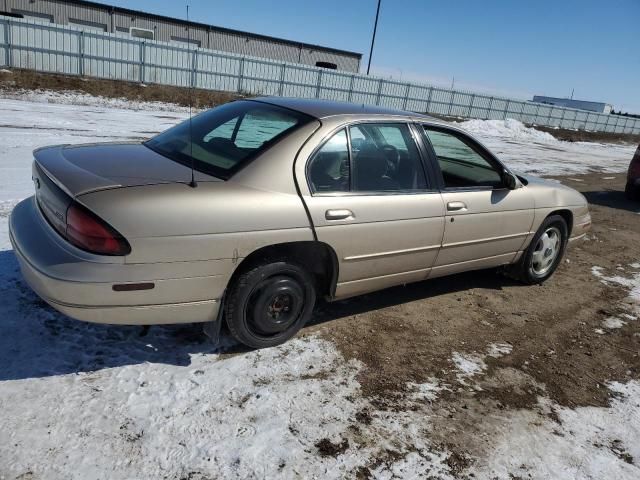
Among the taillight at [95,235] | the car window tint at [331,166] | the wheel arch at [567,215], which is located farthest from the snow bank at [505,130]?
the taillight at [95,235]

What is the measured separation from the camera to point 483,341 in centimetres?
403

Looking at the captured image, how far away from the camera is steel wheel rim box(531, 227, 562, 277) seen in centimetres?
515

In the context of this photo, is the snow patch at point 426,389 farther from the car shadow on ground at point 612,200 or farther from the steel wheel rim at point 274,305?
the car shadow on ground at point 612,200

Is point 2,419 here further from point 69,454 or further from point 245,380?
point 245,380

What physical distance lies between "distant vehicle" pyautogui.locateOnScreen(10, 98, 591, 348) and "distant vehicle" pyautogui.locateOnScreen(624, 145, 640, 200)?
304 inches

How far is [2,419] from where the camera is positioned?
2545mm

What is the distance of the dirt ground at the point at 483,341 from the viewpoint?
10.5 feet

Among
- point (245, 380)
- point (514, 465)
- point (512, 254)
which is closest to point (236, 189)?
point (245, 380)

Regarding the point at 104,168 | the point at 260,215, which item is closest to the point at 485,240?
the point at 260,215

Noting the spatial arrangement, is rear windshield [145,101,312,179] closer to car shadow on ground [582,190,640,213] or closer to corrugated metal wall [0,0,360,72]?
car shadow on ground [582,190,640,213]

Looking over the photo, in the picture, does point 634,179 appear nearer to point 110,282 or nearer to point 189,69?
point 110,282

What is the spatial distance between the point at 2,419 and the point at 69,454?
0.45m

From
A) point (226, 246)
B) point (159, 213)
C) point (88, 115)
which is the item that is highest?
point (159, 213)

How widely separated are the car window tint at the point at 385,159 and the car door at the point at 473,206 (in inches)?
8.0
